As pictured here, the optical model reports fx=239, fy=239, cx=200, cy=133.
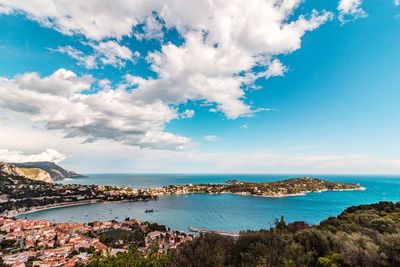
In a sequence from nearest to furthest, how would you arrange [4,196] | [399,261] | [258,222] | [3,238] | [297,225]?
[399,261], [297,225], [3,238], [258,222], [4,196]

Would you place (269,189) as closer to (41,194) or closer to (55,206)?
(55,206)

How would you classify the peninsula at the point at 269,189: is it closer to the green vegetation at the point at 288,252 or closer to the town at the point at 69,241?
the town at the point at 69,241

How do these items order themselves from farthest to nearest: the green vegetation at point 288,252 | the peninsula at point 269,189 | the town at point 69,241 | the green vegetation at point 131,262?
the peninsula at point 269,189
the town at point 69,241
the green vegetation at point 131,262
the green vegetation at point 288,252

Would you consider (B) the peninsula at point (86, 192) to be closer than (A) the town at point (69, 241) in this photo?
No

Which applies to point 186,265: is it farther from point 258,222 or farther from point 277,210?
point 277,210

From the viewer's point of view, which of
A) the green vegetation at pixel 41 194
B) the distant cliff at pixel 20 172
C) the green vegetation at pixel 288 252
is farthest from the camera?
the distant cliff at pixel 20 172

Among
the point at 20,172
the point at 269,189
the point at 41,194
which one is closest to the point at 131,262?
the point at 269,189

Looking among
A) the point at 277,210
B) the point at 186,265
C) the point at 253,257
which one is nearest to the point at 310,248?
the point at 253,257

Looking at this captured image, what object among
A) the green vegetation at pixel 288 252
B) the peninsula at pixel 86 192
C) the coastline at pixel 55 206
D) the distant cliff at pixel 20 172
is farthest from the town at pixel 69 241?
the distant cliff at pixel 20 172

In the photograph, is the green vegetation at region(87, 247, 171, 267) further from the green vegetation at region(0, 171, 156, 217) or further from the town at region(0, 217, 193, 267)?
the green vegetation at region(0, 171, 156, 217)
